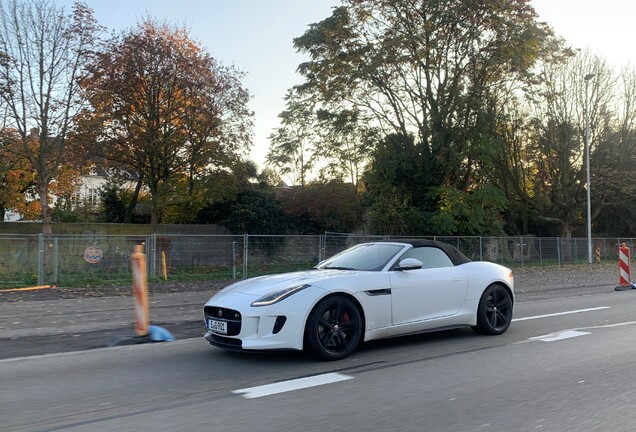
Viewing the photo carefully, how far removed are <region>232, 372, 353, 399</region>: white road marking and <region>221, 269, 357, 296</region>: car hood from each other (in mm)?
1109

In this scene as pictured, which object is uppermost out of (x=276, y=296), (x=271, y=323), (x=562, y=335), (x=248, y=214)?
(x=248, y=214)

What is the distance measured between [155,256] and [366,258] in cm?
1158

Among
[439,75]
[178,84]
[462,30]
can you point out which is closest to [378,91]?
[439,75]

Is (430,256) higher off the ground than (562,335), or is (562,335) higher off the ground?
(430,256)

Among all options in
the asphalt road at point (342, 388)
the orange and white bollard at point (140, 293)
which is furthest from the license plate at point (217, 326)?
the orange and white bollard at point (140, 293)

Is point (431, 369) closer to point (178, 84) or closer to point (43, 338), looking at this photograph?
point (43, 338)

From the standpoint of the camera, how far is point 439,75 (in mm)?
27641

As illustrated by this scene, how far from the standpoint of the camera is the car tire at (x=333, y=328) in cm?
618

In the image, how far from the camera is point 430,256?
306 inches

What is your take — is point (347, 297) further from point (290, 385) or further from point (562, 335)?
point (562, 335)

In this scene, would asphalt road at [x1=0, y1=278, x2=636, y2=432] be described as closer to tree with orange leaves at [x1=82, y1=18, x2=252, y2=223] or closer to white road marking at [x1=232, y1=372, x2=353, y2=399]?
white road marking at [x1=232, y1=372, x2=353, y2=399]

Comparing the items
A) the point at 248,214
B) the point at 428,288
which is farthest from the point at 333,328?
the point at 248,214

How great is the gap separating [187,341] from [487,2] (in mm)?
22380

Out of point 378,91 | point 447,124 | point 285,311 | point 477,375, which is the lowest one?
point 477,375
